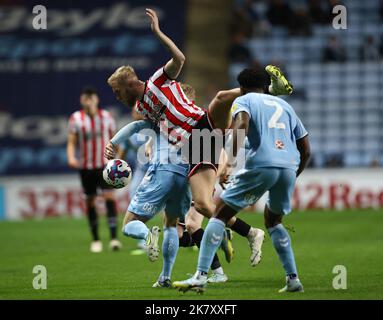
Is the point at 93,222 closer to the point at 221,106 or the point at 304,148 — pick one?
the point at 221,106

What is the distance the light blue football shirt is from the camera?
23.3 ft

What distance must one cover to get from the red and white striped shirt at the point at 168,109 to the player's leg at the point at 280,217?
1.08m

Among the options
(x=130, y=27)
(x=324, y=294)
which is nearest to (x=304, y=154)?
(x=324, y=294)

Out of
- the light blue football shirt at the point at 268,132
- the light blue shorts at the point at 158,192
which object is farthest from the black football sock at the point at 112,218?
the light blue football shirt at the point at 268,132

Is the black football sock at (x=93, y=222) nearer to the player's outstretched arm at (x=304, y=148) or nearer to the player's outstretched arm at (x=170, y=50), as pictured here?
the player's outstretched arm at (x=170, y=50)

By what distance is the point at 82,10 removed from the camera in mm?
22031

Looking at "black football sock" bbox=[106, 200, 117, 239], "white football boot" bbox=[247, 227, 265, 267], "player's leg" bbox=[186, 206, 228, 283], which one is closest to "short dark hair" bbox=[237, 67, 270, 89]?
"white football boot" bbox=[247, 227, 265, 267]

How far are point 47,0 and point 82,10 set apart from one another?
34.1 inches

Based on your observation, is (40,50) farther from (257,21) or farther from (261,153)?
(261,153)

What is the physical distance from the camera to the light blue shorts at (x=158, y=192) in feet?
25.6

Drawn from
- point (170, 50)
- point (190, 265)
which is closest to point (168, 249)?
point (170, 50)

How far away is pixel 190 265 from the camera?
10.2 meters

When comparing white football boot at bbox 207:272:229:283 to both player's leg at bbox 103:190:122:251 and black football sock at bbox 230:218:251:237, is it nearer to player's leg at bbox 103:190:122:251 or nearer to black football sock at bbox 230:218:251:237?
black football sock at bbox 230:218:251:237

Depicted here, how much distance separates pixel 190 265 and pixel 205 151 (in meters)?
2.52
